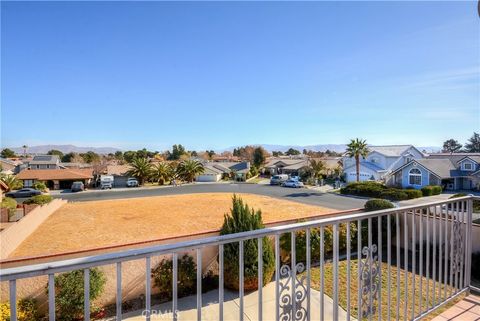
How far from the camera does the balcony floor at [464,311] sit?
267cm

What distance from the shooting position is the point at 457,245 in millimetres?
3047

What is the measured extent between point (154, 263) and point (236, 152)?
80.9 metres

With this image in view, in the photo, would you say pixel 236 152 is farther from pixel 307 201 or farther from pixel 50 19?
pixel 50 19

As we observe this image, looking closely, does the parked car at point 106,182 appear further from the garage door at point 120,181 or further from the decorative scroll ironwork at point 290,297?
the decorative scroll ironwork at point 290,297

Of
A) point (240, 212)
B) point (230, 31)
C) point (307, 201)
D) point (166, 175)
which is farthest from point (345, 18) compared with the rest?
point (166, 175)

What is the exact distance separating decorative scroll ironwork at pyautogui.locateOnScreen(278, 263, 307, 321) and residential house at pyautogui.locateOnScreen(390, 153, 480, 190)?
1254 inches

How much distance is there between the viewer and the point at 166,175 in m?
44.2

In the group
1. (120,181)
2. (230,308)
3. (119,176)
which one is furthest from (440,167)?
(119,176)

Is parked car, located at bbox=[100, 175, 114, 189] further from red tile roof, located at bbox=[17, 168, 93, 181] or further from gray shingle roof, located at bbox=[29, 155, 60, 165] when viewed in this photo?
gray shingle roof, located at bbox=[29, 155, 60, 165]

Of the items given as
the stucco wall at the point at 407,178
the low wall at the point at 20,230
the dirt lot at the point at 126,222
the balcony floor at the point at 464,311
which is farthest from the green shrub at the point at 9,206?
the stucco wall at the point at 407,178

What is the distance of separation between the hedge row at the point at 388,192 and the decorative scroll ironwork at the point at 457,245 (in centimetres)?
2307

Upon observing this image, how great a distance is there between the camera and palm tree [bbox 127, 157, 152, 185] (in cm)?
4238

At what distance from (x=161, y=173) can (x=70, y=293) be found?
38794 mm

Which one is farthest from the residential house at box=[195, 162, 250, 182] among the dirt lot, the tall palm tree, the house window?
the house window
